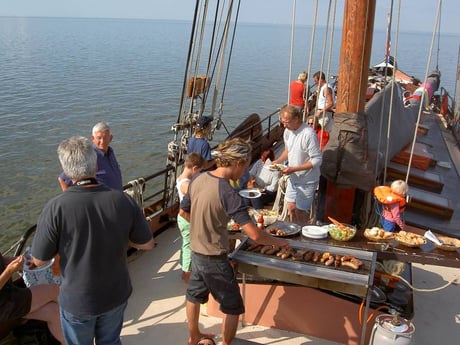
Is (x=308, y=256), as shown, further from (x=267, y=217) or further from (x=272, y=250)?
(x=267, y=217)

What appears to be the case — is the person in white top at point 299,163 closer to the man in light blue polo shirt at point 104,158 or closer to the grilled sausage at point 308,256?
the grilled sausage at point 308,256

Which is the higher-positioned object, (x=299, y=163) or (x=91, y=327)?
(x=299, y=163)

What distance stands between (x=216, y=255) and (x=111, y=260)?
2.61 feet

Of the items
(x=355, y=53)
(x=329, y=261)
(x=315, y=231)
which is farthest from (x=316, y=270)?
(x=355, y=53)

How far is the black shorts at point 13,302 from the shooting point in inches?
119

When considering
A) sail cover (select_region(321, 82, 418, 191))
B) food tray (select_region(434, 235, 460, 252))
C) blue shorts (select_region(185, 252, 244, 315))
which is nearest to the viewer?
blue shorts (select_region(185, 252, 244, 315))

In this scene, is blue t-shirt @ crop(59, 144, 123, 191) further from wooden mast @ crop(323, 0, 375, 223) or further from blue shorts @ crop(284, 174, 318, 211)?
wooden mast @ crop(323, 0, 375, 223)

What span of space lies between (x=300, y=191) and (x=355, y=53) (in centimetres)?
144

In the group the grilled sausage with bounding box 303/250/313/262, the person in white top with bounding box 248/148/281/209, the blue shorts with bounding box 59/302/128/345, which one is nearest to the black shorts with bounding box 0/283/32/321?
the blue shorts with bounding box 59/302/128/345

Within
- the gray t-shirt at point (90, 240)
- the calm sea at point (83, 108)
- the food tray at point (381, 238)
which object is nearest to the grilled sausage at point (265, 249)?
the food tray at point (381, 238)

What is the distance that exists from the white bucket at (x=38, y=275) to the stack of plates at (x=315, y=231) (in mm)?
1989

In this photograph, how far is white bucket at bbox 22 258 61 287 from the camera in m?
3.37

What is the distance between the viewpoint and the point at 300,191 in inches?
183

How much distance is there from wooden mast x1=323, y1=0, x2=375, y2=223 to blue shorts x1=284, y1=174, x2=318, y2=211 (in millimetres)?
808
